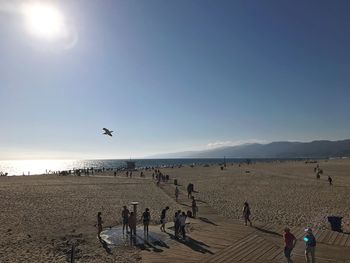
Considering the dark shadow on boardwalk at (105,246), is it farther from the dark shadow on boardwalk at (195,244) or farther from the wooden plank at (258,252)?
the wooden plank at (258,252)

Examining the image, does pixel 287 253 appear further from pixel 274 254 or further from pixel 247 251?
pixel 247 251

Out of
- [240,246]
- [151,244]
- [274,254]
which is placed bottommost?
[274,254]

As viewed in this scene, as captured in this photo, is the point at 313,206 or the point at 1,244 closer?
the point at 1,244

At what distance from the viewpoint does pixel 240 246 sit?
14680mm

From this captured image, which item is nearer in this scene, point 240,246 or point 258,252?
point 258,252

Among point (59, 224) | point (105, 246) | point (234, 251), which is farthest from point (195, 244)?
point (59, 224)

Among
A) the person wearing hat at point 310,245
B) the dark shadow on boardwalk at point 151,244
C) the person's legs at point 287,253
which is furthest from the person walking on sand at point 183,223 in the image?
the person wearing hat at point 310,245

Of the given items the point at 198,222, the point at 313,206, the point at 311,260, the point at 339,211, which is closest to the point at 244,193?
the point at 313,206

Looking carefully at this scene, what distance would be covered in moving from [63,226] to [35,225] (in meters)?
1.95

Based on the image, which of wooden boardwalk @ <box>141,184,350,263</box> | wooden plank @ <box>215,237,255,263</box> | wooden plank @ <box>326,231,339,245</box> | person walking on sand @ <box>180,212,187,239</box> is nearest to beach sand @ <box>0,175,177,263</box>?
wooden boardwalk @ <box>141,184,350,263</box>

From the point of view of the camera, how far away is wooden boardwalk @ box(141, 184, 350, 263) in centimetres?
1312

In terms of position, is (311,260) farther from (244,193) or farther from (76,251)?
(244,193)

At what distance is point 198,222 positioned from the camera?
2030 cm

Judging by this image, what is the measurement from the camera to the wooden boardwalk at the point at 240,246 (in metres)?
13.1
